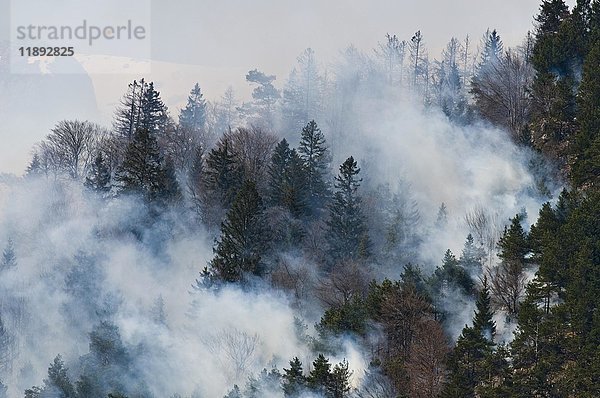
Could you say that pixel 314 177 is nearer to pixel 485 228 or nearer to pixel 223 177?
pixel 223 177

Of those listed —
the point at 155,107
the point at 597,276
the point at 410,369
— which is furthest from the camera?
the point at 155,107

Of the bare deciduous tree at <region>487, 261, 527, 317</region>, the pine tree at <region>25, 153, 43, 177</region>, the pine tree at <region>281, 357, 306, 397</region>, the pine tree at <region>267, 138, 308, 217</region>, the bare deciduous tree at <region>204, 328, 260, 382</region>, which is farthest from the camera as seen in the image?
the pine tree at <region>25, 153, 43, 177</region>

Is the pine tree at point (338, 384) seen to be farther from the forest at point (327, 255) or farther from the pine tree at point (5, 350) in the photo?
the pine tree at point (5, 350)

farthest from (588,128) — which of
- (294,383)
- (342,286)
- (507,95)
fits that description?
(294,383)

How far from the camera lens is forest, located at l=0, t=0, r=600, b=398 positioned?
3406 cm

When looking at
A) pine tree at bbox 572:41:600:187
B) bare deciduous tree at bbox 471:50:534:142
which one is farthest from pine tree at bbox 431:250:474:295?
bare deciduous tree at bbox 471:50:534:142

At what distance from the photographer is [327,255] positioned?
4794 centimetres

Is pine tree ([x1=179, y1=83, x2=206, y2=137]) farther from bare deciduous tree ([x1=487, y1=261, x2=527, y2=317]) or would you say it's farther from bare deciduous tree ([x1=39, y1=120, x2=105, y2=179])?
bare deciduous tree ([x1=487, y1=261, x2=527, y2=317])

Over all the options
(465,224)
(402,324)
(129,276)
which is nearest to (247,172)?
(129,276)

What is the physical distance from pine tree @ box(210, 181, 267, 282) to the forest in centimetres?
13

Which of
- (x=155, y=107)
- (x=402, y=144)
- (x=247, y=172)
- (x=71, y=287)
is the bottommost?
(x=71, y=287)

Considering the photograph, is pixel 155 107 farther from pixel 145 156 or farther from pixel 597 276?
pixel 597 276

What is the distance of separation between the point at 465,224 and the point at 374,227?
6.86 meters

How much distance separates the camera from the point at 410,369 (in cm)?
3472
